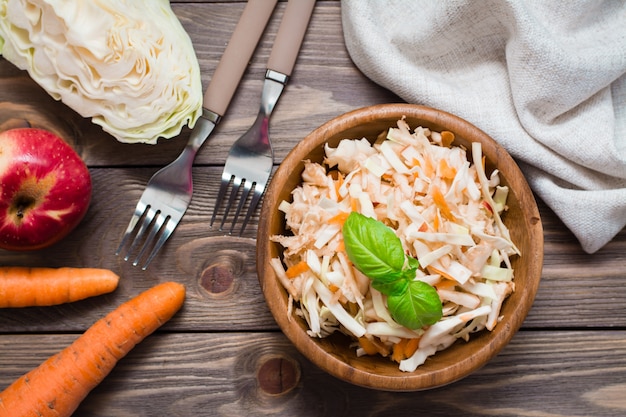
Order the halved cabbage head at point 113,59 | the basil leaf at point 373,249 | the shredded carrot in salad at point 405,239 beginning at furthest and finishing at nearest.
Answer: the halved cabbage head at point 113,59
the shredded carrot in salad at point 405,239
the basil leaf at point 373,249

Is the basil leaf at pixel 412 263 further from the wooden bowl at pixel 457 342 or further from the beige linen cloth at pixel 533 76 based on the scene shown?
the beige linen cloth at pixel 533 76

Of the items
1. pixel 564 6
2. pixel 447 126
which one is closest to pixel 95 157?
pixel 447 126

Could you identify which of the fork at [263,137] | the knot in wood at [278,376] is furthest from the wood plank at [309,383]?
the fork at [263,137]

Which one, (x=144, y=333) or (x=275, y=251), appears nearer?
(x=275, y=251)

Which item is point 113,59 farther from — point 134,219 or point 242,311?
point 242,311

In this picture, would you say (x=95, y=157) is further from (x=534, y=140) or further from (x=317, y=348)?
(x=534, y=140)

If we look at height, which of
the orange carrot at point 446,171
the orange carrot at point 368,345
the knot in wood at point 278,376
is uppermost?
→ the orange carrot at point 446,171

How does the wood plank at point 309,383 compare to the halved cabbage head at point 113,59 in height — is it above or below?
below
